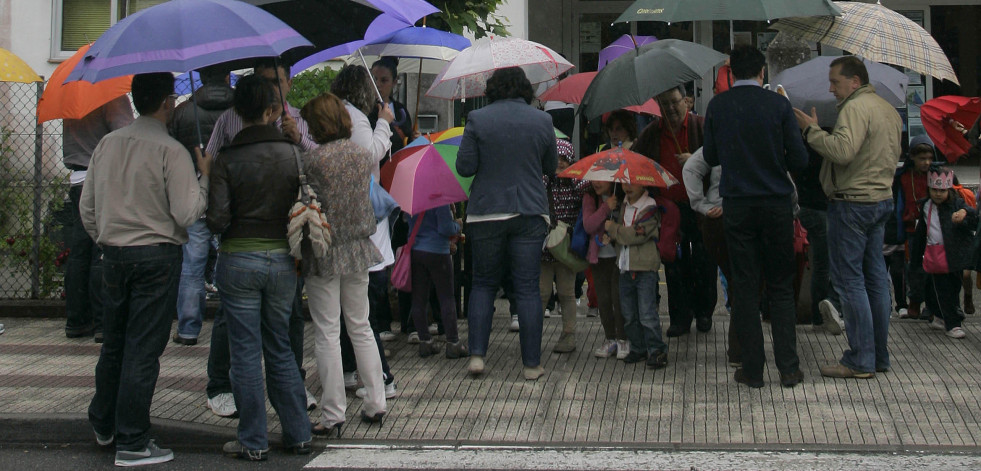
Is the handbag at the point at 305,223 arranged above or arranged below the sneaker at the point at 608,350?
above

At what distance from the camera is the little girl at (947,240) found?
8070 mm

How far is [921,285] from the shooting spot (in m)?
8.62

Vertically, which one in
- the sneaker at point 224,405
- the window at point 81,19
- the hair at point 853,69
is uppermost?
the window at point 81,19

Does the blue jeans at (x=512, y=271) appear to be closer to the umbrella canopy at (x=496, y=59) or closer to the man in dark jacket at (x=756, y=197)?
the umbrella canopy at (x=496, y=59)

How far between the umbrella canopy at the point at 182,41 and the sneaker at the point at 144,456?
180 centimetres

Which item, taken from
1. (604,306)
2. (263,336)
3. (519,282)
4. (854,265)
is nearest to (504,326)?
(604,306)

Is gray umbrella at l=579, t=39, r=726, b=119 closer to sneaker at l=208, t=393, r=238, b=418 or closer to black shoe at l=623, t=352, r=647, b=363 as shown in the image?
black shoe at l=623, t=352, r=647, b=363

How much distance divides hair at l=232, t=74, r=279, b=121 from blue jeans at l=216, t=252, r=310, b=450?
68 centimetres

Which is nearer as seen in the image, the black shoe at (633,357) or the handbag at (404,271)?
the black shoe at (633,357)

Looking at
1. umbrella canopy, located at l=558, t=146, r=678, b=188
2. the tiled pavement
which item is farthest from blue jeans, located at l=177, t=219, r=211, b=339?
umbrella canopy, located at l=558, t=146, r=678, b=188

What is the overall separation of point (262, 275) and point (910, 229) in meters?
5.28

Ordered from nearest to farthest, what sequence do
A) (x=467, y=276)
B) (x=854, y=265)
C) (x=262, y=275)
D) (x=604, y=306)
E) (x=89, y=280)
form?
1. (x=262, y=275)
2. (x=854, y=265)
3. (x=604, y=306)
4. (x=89, y=280)
5. (x=467, y=276)

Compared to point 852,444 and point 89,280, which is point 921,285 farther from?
point 89,280

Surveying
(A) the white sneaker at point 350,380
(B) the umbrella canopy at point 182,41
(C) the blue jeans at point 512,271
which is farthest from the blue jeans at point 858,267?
(B) the umbrella canopy at point 182,41
